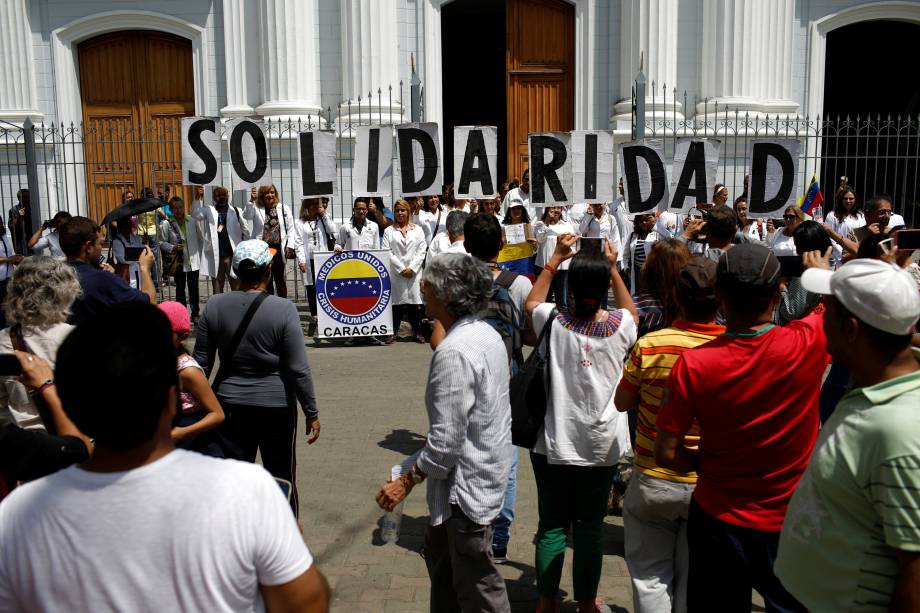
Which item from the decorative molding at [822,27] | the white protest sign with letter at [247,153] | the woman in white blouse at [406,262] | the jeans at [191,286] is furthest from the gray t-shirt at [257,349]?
the decorative molding at [822,27]

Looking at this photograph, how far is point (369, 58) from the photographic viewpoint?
1736 centimetres

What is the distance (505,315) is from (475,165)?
22.4 feet

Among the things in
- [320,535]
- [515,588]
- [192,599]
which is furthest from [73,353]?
[320,535]

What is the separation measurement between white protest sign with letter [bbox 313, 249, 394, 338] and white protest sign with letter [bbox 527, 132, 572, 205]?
204 cm

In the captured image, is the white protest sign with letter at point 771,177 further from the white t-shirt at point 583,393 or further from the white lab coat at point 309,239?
the white t-shirt at point 583,393

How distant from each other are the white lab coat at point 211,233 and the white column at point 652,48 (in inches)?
326

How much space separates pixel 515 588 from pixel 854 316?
114 inches

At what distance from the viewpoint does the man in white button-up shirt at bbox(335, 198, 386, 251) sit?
11633 mm

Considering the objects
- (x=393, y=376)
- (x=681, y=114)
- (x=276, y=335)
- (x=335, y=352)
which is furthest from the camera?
(x=681, y=114)

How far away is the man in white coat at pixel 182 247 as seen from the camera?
12.9 meters

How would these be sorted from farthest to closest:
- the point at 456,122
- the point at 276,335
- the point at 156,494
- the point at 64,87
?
1. the point at 456,122
2. the point at 64,87
3. the point at 276,335
4. the point at 156,494

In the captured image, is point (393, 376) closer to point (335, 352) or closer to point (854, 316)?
point (335, 352)

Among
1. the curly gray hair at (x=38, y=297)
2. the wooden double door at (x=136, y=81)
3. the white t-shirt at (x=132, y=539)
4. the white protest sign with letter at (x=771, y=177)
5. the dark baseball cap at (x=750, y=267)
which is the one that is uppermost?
the wooden double door at (x=136, y=81)

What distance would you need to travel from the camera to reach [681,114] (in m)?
17.4
